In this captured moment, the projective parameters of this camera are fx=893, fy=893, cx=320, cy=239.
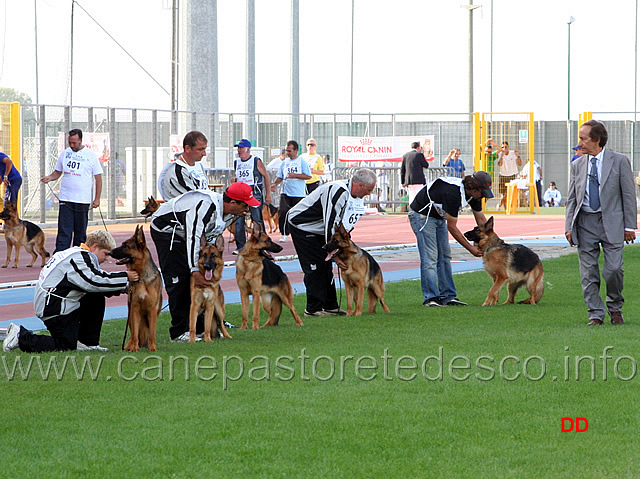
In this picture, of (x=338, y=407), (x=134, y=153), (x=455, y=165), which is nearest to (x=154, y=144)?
(x=134, y=153)

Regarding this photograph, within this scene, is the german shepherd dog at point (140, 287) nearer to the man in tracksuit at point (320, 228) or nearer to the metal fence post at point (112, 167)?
the man in tracksuit at point (320, 228)

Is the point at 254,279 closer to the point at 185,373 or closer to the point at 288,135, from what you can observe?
the point at 185,373

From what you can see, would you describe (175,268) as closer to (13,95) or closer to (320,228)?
(320,228)

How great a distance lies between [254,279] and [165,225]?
57.3 inches

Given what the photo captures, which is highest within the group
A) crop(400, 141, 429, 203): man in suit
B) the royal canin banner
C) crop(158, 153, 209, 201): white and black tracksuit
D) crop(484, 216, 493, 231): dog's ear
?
the royal canin banner

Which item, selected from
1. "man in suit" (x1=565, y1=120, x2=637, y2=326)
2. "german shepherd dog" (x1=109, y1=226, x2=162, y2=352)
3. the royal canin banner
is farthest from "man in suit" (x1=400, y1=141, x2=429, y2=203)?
"german shepherd dog" (x1=109, y1=226, x2=162, y2=352)

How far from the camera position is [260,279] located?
892 cm

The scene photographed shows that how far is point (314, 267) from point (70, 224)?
14.8 feet

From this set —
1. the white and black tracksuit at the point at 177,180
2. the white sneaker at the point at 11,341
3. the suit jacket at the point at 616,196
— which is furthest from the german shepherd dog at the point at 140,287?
the suit jacket at the point at 616,196

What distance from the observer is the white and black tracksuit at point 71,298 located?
7.18 m

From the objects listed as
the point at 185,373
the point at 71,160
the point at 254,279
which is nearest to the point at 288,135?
the point at 71,160

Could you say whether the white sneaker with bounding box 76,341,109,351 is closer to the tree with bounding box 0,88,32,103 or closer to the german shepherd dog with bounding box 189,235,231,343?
the german shepherd dog with bounding box 189,235,231,343

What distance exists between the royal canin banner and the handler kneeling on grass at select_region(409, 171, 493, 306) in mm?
19359

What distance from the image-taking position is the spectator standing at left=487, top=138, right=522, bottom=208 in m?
29.9
